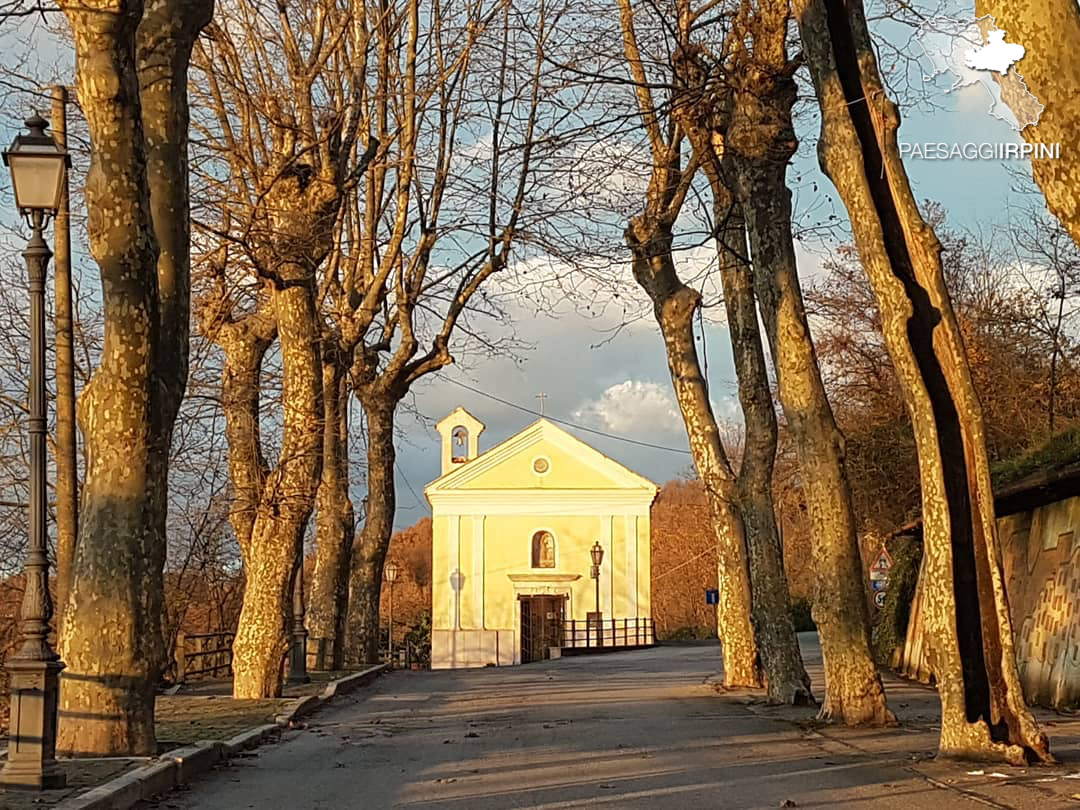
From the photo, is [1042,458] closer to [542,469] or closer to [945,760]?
[945,760]

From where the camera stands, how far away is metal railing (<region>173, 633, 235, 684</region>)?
25.0 m

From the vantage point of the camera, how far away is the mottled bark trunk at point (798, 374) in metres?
14.3

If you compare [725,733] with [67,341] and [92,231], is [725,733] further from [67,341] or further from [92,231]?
[67,341]

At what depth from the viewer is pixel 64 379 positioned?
58.9 ft

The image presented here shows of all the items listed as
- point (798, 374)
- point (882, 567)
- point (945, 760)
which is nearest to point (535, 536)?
point (882, 567)

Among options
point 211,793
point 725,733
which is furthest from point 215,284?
point 211,793

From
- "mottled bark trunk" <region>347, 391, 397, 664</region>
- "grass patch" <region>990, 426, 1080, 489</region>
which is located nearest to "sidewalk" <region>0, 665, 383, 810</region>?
"mottled bark trunk" <region>347, 391, 397, 664</region>

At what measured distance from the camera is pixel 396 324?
28.9 metres

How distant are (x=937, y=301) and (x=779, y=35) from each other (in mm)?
5420

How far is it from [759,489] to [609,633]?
4010 cm

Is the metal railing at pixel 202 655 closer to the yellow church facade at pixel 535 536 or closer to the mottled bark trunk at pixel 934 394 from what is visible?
the mottled bark trunk at pixel 934 394

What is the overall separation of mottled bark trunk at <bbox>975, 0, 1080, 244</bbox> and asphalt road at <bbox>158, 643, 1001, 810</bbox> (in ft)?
12.9

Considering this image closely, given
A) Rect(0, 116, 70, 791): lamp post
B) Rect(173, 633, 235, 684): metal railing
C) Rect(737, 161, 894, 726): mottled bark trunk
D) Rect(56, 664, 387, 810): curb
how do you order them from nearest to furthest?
Rect(56, 664, 387, 810): curb < Rect(0, 116, 70, 791): lamp post < Rect(737, 161, 894, 726): mottled bark trunk < Rect(173, 633, 235, 684): metal railing

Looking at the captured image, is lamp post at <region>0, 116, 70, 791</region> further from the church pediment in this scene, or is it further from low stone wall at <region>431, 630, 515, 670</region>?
the church pediment
